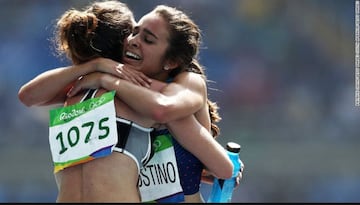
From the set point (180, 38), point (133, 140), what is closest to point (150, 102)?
point (133, 140)

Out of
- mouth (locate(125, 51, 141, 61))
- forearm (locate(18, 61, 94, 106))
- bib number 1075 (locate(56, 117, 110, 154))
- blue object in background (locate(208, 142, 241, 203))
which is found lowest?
blue object in background (locate(208, 142, 241, 203))

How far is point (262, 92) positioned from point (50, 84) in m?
4.48

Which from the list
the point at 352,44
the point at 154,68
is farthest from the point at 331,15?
the point at 154,68

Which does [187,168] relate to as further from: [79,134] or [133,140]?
[79,134]

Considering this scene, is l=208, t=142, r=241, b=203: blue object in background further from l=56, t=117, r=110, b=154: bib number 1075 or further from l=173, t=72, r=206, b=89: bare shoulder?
l=56, t=117, r=110, b=154: bib number 1075

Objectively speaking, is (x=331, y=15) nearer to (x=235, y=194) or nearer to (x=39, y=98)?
(x=235, y=194)

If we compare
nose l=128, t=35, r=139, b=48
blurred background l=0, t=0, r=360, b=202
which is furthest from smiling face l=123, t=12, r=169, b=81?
blurred background l=0, t=0, r=360, b=202

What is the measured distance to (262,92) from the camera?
22.9 feet

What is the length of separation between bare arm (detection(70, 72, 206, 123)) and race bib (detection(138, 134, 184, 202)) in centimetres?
19

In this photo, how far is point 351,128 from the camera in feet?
22.6

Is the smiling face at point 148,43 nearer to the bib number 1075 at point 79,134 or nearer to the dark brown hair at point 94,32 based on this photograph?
the dark brown hair at point 94,32

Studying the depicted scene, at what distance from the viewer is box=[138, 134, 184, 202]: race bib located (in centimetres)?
272

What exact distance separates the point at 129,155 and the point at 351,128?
4677 mm

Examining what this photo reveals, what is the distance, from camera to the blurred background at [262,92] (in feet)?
21.6
